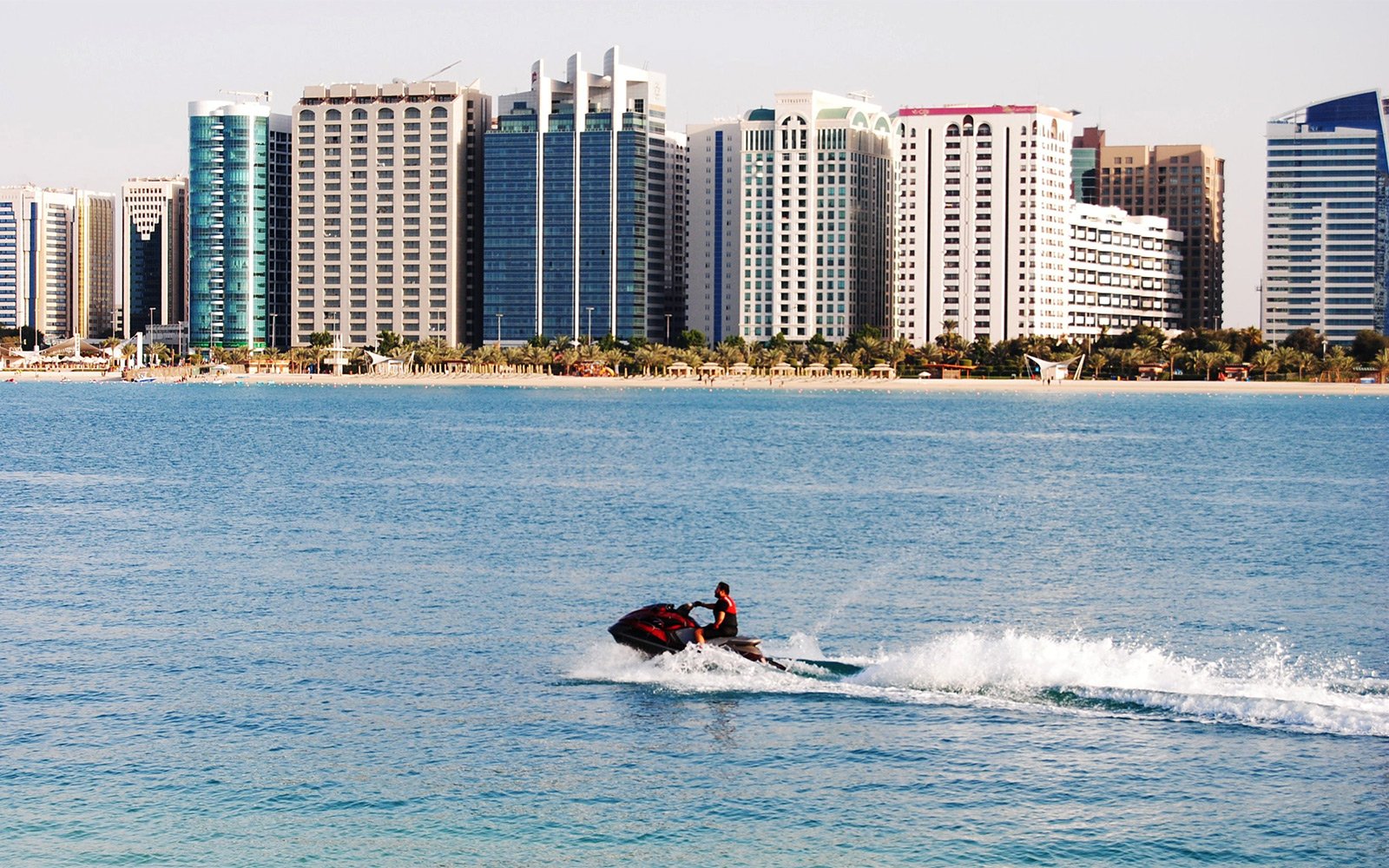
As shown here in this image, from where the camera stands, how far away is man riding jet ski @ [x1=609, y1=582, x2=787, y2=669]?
36.2 metres

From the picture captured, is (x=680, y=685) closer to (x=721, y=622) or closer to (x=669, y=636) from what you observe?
(x=669, y=636)

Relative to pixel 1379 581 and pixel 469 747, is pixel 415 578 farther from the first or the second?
pixel 1379 581

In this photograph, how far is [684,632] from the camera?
1433 inches

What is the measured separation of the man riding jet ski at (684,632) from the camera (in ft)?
119

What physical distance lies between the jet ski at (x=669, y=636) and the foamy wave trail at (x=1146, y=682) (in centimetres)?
231

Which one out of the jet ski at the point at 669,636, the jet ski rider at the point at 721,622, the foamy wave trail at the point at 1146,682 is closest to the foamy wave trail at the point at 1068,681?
the foamy wave trail at the point at 1146,682

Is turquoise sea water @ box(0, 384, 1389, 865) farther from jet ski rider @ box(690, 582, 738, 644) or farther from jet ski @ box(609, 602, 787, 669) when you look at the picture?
jet ski rider @ box(690, 582, 738, 644)

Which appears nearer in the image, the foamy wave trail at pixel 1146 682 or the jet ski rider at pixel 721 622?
the foamy wave trail at pixel 1146 682

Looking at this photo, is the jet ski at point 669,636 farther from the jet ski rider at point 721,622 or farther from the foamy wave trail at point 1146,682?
the foamy wave trail at point 1146,682

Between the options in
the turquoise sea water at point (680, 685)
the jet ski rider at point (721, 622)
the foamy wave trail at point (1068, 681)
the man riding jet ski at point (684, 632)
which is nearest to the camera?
the turquoise sea water at point (680, 685)

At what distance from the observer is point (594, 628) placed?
138 feet

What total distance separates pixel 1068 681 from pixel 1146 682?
5.05ft

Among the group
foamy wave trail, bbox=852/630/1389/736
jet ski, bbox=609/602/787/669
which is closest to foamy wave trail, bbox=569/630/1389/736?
foamy wave trail, bbox=852/630/1389/736

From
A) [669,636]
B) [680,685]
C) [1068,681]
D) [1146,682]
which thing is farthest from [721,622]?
[1146,682]
